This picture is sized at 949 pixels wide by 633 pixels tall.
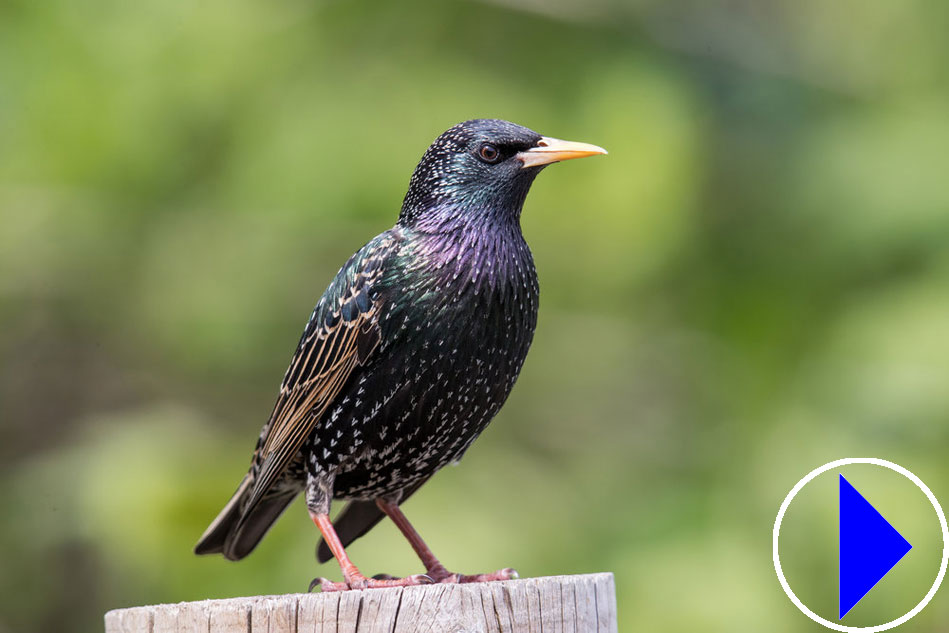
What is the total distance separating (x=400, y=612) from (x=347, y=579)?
672mm

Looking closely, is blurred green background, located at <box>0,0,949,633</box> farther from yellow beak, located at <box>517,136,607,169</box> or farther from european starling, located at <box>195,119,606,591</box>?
yellow beak, located at <box>517,136,607,169</box>

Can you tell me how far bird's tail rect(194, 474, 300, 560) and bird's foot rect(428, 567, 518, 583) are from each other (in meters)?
0.62

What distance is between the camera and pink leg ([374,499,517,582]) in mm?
3178

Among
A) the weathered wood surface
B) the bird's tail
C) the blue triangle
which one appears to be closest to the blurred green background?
the blue triangle

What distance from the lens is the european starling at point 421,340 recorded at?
3.23 meters

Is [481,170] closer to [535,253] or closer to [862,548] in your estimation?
[862,548]

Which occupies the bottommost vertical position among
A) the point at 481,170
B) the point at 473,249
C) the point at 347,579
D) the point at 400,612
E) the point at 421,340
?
the point at 347,579

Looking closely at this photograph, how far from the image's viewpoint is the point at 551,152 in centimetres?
337

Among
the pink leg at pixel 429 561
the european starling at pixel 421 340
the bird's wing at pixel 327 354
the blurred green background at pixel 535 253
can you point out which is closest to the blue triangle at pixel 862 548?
the blurred green background at pixel 535 253

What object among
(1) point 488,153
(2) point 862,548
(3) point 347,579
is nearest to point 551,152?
(1) point 488,153

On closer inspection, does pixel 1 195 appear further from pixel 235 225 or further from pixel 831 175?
pixel 831 175

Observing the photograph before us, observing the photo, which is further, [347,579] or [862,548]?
[862,548]

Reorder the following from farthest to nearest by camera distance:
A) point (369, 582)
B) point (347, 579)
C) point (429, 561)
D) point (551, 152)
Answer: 1. point (429, 561)
2. point (551, 152)
3. point (347, 579)
4. point (369, 582)

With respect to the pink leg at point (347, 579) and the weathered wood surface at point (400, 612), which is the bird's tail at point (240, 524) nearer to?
the pink leg at point (347, 579)
